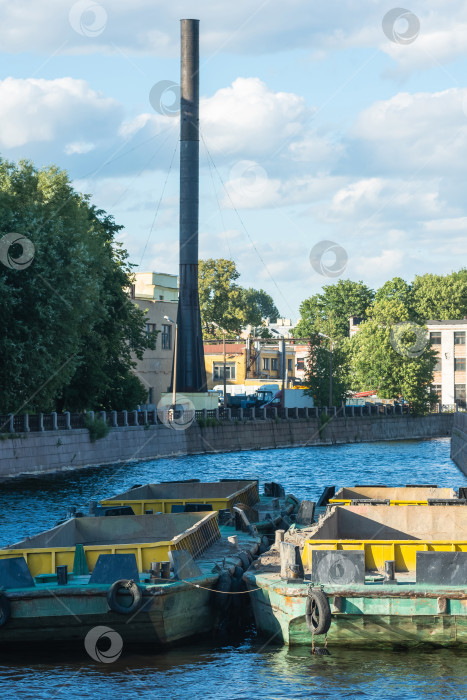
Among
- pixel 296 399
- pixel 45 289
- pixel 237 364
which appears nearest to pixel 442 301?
pixel 237 364

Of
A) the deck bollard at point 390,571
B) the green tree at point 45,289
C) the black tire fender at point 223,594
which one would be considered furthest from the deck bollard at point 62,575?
the green tree at point 45,289

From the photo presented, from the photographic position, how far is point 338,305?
17275 cm

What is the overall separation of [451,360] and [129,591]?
386ft

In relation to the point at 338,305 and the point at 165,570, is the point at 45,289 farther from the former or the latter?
the point at 338,305

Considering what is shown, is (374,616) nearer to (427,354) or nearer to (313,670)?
(313,670)

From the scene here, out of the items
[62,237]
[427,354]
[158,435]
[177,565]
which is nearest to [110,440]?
[158,435]

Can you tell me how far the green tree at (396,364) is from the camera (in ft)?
379

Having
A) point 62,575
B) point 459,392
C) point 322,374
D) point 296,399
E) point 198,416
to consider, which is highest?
point 322,374

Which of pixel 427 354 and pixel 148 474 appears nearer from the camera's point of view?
pixel 148 474

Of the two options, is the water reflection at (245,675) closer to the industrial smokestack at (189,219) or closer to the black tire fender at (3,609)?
the black tire fender at (3,609)

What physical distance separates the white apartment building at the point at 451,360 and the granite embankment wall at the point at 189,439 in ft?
30.1

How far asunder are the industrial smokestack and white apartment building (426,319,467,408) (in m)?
54.2

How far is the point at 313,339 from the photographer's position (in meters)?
108

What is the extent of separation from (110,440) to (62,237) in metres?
16.2
